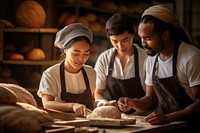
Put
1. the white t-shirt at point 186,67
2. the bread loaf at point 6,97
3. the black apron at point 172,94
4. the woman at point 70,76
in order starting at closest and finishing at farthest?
the bread loaf at point 6,97, the white t-shirt at point 186,67, the black apron at point 172,94, the woman at point 70,76

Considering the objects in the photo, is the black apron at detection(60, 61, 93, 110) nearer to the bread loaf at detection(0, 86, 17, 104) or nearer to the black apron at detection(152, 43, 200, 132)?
the black apron at detection(152, 43, 200, 132)

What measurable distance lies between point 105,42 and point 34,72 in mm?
1410

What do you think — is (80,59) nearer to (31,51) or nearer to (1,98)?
(1,98)

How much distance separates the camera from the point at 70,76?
417 cm

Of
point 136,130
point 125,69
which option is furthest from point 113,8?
point 136,130

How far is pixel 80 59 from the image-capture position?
4016 millimetres

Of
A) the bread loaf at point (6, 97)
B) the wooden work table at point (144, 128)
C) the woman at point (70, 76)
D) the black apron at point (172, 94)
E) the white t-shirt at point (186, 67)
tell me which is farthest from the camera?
the woman at point (70, 76)

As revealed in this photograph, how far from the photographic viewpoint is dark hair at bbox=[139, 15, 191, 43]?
152 inches

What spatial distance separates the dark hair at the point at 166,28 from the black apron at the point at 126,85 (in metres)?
0.70

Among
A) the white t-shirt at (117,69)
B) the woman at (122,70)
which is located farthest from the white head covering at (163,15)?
the white t-shirt at (117,69)

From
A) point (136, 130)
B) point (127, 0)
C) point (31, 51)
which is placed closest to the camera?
point (136, 130)

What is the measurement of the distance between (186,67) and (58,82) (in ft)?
3.76

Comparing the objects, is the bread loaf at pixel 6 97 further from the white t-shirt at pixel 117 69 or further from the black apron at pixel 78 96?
the white t-shirt at pixel 117 69

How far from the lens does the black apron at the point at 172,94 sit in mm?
3789
